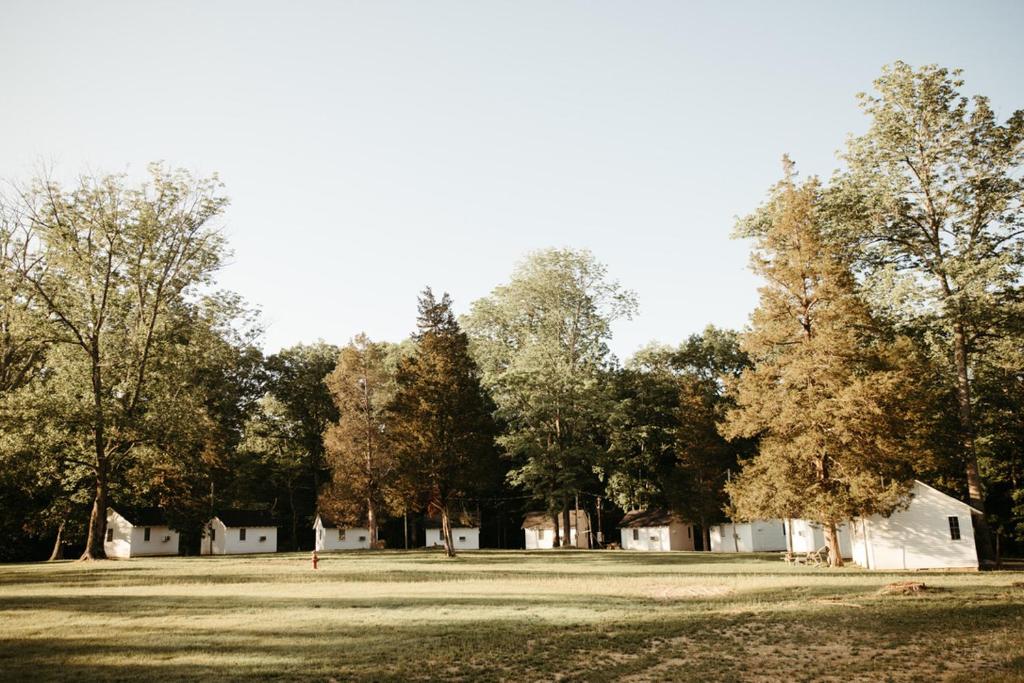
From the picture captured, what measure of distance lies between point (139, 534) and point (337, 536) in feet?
56.3

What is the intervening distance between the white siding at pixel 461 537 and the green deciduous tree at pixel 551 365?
1425 centimetres

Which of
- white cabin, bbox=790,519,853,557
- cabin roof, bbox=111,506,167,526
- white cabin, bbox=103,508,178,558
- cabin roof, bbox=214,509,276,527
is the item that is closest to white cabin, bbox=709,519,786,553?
white cabin, bbox=790,519,853,557

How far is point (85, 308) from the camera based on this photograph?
39.4 m

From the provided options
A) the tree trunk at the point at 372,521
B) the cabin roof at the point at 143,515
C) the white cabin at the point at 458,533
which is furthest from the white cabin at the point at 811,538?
the cabin roof at the point at 143,515

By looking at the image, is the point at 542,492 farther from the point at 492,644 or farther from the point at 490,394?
the point at 492,644

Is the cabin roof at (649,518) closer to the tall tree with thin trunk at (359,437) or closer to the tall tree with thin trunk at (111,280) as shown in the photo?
the tall tree with thin trunk at (359,437)

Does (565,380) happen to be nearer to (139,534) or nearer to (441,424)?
(441,424)

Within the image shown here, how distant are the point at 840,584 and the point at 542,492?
112ft

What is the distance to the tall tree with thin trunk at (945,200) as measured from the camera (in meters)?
28.6

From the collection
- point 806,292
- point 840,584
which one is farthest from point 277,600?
point 806,292

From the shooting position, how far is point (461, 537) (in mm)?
70562

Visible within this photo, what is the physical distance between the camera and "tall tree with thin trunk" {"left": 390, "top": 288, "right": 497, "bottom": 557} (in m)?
40.6

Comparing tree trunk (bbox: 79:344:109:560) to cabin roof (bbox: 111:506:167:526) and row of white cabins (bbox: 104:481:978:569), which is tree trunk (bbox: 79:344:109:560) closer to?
cabin roof (bbox: 111:506:167:526)

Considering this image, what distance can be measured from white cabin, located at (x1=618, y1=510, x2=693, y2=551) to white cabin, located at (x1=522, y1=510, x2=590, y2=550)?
14.2 ft
